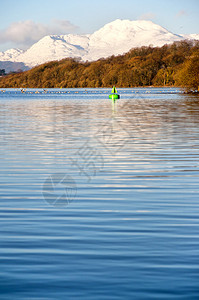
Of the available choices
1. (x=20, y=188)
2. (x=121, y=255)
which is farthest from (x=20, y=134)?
(x=121, y=255)

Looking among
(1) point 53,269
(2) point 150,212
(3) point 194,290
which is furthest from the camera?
(2) point 150,212

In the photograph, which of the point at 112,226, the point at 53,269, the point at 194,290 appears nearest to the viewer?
the point at 194,290

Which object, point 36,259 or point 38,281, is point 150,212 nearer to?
point 36,259

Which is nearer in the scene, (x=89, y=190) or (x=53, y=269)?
(x=53, y=269)

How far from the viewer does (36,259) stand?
9477mm

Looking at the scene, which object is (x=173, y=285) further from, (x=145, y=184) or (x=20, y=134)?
(x=20, y=134)

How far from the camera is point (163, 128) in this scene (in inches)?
1531

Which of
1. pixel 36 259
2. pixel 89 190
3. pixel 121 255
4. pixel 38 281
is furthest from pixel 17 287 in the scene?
pixel 89 190

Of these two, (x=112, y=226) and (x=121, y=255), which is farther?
(x=112, y=226)

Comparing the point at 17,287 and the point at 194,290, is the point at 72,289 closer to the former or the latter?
the point at 17,287

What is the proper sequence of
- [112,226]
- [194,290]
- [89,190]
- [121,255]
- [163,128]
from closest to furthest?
[194,290] → [121,255] → [112,226] → [89,190] → [163,128]

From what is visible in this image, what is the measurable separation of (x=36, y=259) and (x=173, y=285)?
94.3 inches

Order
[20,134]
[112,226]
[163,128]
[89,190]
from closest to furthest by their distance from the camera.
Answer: [112,226] < [89,190] < [20,134] < [163,128]

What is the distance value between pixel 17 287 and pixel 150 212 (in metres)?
5.32
